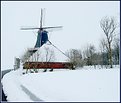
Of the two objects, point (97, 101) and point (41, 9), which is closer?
point (97, 101)

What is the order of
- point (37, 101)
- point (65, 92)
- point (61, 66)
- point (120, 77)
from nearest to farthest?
point (37, 101) → point (65, 92) → point (120, 77) → point (61, 66)

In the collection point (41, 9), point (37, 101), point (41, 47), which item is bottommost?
point (37, 101)

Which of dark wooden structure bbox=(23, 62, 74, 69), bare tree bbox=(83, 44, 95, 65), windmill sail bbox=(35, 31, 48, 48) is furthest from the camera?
bare tree bbox=(83, 44, 95, 65)

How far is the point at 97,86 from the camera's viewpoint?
15.2m

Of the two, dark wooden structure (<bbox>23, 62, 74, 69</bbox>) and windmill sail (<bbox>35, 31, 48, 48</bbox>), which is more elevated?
windmill sail (<bbox>35, 31, 48, 48</bbox>)

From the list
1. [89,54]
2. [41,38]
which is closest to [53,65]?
[41,38]

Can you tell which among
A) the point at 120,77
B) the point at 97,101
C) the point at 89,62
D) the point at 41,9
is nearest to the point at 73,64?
the point at 41,9

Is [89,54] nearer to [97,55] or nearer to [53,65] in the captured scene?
[97,55]

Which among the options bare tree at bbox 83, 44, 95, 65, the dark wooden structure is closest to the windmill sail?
the dark wooden structure

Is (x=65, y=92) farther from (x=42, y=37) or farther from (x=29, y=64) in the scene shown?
(x=42, y=37)

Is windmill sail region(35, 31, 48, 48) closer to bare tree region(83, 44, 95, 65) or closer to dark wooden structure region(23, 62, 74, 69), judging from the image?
dark wooden structure region(23, 62, 74, 69)

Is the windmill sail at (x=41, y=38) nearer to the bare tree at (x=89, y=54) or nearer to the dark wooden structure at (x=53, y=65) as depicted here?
the dark wooden structure at (x=53, y=65)

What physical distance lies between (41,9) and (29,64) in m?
19.5

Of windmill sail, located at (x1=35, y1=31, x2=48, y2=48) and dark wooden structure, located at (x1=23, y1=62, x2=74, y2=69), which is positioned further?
windmill sail, located at (x1=35, y1=31, x2=48, y2=48)
